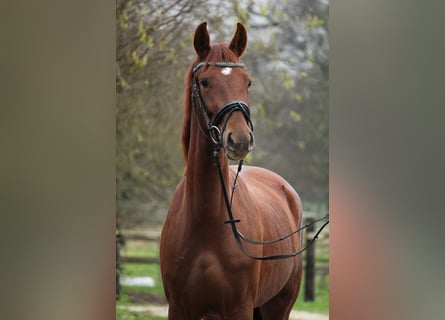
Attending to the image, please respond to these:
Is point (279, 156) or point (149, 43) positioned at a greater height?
point (149, 43)

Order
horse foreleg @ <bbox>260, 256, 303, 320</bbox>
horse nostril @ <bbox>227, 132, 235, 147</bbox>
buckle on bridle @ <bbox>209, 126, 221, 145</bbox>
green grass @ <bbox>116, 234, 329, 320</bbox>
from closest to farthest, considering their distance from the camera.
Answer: horse nostril @ <bbox>227, 132, 235, 147</bbox> → buckle on bridle @ <bbox>209, 126, 221, 145</bbox> → green grass @ <bbox>116, 234, 329, 320</bbox> → horse foreleg @ <bbox>260, 256, 303, 320</bbox>

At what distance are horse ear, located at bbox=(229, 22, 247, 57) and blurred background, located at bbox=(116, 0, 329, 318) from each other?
0.38m

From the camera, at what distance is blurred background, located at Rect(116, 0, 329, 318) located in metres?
3.28

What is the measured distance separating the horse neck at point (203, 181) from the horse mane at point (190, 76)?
53mm

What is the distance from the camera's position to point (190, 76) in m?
2.86

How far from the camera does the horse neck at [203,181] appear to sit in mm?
2799

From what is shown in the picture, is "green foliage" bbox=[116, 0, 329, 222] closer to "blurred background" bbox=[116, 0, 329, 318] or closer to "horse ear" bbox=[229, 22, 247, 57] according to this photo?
"blurred background" bbox=[116, 0, 329, 318]

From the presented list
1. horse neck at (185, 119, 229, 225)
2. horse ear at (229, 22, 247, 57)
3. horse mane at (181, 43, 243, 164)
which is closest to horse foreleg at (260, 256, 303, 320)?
horse neck at (185, 119, 229, 225)

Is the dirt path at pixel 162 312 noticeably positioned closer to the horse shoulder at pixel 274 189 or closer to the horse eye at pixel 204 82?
the horse shoulder at pixel 274 189

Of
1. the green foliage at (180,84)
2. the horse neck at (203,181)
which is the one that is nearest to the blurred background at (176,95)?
the green foliage at (180,84)

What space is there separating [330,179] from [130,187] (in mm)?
1053
